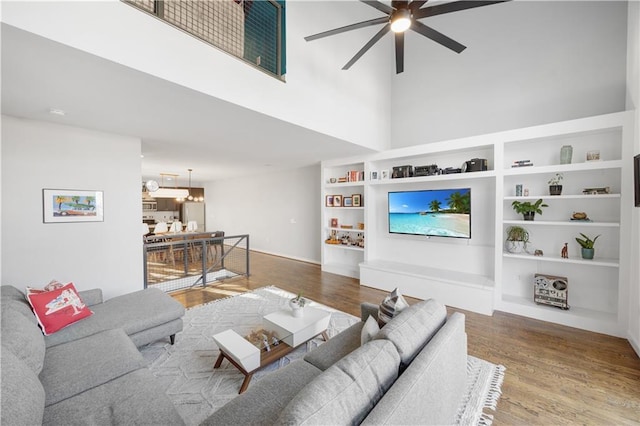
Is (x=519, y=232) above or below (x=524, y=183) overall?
below

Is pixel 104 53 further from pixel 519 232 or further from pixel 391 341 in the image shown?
pixel 519 232

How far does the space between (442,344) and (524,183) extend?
317 cm

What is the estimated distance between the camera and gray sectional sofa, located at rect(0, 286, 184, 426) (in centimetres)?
118

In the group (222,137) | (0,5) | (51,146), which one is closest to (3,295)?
(51,146)

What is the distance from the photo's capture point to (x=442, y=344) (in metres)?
1.40

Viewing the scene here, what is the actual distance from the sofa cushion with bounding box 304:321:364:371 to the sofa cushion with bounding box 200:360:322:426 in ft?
0.24

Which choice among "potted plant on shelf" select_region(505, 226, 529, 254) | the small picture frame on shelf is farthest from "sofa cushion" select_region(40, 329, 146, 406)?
the small picture frame on shelf

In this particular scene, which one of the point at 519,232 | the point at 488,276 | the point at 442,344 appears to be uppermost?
the point at 519,232

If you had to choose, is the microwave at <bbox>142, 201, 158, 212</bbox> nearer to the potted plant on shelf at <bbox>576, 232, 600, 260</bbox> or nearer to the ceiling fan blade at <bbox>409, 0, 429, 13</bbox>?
the ceiling fan blade at <bbox>409, 0, 429, 13</bbox>

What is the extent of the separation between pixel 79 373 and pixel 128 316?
2.59 feet

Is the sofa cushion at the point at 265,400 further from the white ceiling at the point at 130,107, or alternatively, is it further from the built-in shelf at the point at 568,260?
the built-in shelf at the point at 568,260

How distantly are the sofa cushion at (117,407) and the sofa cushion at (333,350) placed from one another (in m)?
0.79

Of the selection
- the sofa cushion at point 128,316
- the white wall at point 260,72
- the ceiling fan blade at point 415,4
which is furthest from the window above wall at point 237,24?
the sofa cushion at point 128,316

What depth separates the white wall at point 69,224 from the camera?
2732 mm
